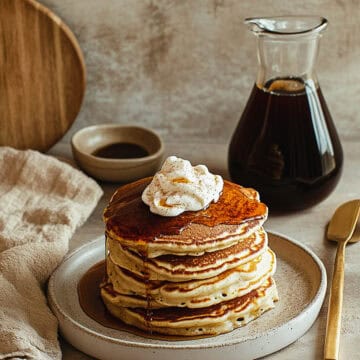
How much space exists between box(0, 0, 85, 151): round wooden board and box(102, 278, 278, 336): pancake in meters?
0.79

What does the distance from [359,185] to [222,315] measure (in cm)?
70

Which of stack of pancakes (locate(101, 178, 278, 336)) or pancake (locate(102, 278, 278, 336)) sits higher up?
stack of pancakes (locate(101, 178, 278, 336))

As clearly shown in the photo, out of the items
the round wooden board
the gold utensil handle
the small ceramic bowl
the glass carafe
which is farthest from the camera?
the round wooden board

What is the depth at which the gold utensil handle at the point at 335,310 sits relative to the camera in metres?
1.23

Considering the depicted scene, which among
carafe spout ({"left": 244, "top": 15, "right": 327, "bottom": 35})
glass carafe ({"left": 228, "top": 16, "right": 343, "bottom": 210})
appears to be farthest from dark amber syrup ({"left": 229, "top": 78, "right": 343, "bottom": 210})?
carafe spout ({"left": 244, "top": 15, "right": 327, "bottom": 35})

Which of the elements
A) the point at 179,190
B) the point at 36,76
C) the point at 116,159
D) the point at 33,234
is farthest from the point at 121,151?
the point at 179,190

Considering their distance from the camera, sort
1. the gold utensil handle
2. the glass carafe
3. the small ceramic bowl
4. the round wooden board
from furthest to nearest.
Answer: the round wooden board, the small ceramic bowl, the glass carafe, the gold utensil handle

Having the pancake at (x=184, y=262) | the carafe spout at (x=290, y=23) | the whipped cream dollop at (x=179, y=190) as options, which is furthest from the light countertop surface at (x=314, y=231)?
the carafe spout at (x=290, y=23)

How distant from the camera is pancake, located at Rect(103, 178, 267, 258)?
4.15 ft

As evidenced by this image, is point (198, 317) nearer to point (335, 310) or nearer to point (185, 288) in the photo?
point (185, 288)

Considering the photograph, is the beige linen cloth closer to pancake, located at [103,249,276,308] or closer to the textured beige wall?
pancake, located at [103,249,276,308]

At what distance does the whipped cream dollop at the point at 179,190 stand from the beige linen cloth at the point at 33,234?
25 centimetres

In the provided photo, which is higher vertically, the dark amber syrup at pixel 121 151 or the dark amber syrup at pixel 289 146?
the dark amber syrup at pixel 289 146

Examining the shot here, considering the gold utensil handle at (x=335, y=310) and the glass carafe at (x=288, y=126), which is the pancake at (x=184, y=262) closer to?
the gold utensil handle at (x=335, y=310)
